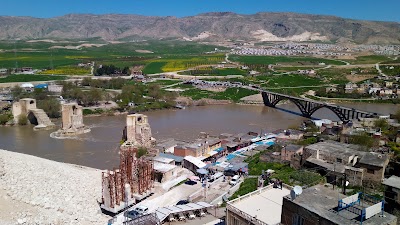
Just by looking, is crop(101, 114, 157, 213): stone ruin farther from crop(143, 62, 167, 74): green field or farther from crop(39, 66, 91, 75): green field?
crop(143, 62, 167, 74): green field

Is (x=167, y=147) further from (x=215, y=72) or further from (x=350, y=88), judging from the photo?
(x=215, y=72)

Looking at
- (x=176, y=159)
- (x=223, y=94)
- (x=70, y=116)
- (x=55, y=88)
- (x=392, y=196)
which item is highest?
(x=392, y=196)

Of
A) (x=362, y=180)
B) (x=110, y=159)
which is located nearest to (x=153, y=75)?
(x=110, y=159)

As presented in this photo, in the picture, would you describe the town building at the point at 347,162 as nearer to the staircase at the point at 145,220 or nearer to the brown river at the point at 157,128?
the staircase at the point at 145,220

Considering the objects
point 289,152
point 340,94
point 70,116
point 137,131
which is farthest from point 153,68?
point 289,152

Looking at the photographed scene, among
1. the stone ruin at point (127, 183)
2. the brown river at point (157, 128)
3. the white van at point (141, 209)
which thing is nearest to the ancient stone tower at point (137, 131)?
the brown river at point (157, 128)

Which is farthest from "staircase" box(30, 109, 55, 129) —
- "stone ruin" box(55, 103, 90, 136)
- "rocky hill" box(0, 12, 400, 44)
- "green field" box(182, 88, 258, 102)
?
"rocky hill" box(0, 12, 400, 44)

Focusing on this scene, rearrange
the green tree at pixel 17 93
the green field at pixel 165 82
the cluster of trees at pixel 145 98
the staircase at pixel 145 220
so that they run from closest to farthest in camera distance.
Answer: the staircase at pixel 145 220
the cluster of trees at pixel 145 98
the green tree at pixel 17 93
the green field at pixel 165 82
